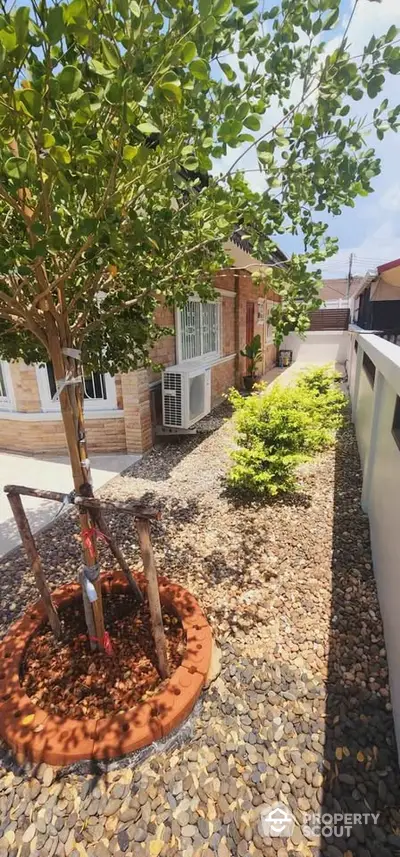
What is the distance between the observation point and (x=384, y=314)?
39.9 feet

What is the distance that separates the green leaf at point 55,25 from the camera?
87 cm

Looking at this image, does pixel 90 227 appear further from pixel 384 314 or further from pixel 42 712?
pixel 384 314

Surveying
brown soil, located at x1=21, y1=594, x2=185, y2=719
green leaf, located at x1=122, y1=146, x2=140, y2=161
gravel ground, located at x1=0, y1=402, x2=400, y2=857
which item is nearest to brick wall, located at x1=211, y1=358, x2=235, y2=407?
gravel ground, located at x1=0, y1=402, x2=400, y2=857

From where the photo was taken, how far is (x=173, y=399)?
655 cm

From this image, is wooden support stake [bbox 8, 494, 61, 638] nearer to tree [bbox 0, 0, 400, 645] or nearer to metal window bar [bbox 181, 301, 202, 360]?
tree [bbox 0, 0, 400, 645]

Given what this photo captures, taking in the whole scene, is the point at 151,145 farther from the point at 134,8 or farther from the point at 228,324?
the point at 228,324

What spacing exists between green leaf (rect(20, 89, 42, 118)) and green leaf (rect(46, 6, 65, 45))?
4.4 inches

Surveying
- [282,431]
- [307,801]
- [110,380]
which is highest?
[110,380]

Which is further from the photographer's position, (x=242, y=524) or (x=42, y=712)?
(x=242, y=524)

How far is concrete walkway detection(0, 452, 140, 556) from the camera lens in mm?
4270

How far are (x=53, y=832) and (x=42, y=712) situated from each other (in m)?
0.47

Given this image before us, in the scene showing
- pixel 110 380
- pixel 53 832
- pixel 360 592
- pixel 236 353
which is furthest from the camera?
pixel 236 353

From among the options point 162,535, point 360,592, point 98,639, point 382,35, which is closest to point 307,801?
point 98,639

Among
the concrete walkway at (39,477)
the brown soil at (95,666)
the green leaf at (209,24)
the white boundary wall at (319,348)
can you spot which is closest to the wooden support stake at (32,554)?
the brown soil at (95,666)
